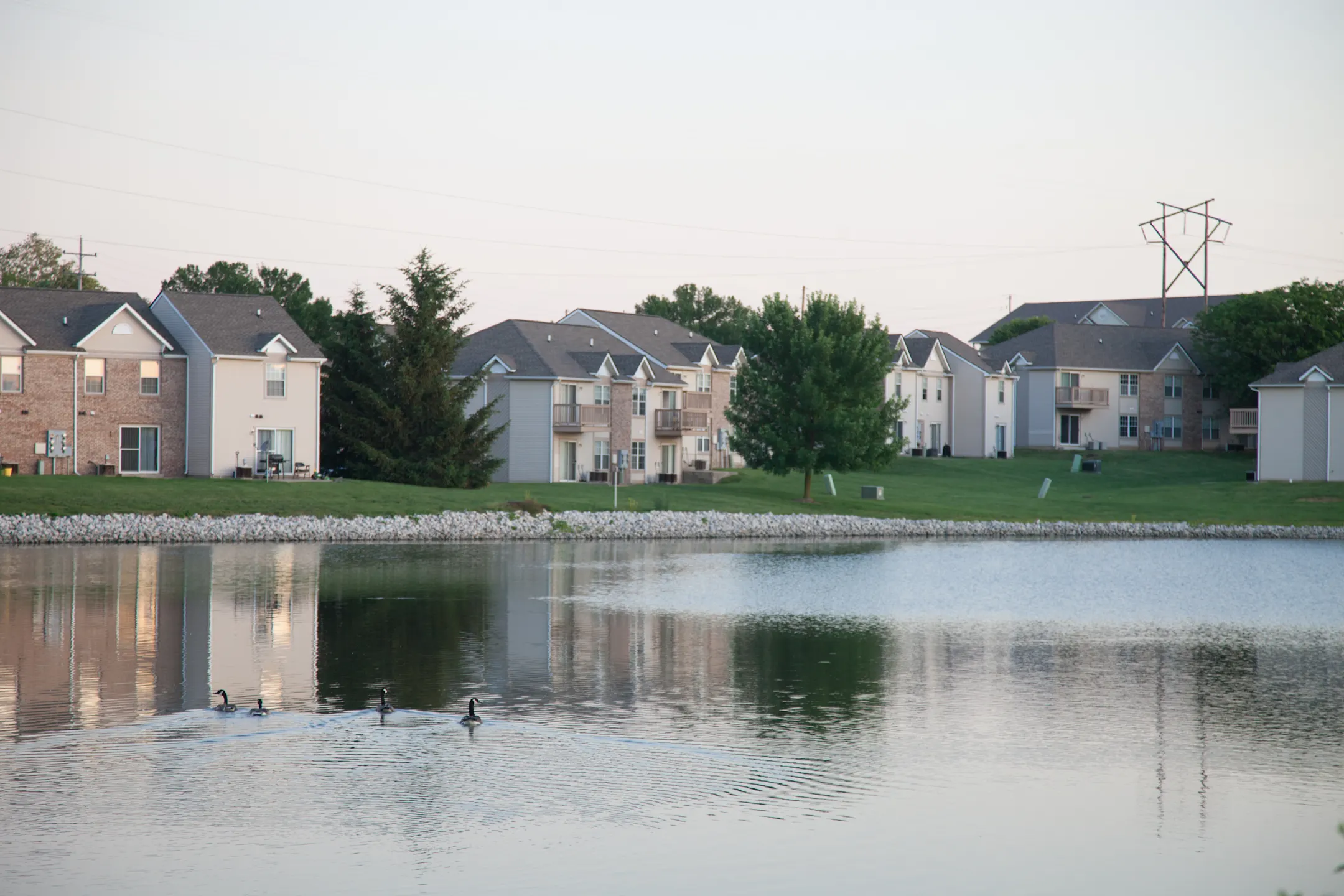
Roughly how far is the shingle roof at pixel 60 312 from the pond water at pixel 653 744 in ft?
97.9

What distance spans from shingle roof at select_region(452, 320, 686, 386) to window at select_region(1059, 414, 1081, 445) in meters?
35.3

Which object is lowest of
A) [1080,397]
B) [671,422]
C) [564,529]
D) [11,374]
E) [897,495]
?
[564,529]

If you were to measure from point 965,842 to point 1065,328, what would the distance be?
328 ft

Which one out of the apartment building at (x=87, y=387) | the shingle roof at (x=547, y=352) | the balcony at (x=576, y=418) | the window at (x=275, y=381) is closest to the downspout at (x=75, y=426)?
the apartment building at (x=87, y=387)

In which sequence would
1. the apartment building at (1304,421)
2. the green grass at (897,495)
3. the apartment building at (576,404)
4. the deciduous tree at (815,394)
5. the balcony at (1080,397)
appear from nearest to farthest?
the green grass at (897,495) < the deciduous tree at (815,394) < the apartment building at (576,404) < the apartment building at (1304,421) < the balcony at (1080,397)

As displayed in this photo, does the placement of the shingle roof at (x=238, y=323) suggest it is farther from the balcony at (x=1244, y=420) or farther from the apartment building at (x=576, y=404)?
the balcony at (x=1244, y=420)

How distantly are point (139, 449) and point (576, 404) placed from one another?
72.1ft

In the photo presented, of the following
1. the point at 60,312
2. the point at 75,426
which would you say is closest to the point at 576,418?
the point at 75,426

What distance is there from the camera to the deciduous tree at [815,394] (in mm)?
66875

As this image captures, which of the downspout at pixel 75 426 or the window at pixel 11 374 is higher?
the window at pixel 11 374

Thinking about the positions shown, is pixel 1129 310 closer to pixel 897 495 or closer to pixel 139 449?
pixel 897 495

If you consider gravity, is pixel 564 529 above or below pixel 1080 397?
below

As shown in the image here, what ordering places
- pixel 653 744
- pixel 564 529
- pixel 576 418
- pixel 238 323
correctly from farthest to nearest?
pixel 576 418, pixel 238 323, pixel 564 529, pixel 653 744

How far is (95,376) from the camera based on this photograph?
197 feet
